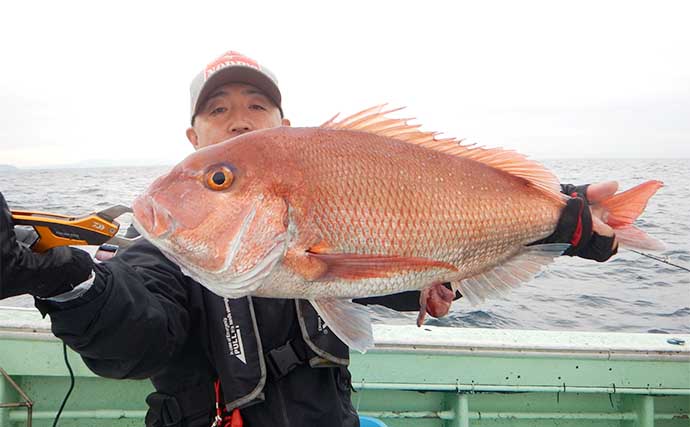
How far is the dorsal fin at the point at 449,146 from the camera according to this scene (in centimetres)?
168

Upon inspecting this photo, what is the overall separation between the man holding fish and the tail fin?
21 millimetres

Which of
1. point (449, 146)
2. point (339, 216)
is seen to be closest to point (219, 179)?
point (339, 216)

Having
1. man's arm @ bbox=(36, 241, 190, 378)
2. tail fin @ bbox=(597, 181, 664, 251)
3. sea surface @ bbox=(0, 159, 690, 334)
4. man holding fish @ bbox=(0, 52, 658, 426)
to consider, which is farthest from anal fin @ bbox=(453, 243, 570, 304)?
sea surface @ bbox=(0, 159, 690, 334)

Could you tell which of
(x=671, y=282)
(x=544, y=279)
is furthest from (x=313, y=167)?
(x=671, y=282)

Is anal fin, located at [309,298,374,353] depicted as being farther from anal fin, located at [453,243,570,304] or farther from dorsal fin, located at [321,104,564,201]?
dorsal fin, located at [321,104,564,201]

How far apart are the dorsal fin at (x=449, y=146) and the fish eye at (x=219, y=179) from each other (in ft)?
1.25

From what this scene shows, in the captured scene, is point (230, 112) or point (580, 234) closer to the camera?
point (580, 234)

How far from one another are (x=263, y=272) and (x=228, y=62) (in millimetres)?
1568

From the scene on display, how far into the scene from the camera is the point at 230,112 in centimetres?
257

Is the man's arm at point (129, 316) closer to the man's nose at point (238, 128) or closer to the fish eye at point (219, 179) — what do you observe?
the fish eye at point (219, 179)

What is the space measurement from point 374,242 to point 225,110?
1.46 metres

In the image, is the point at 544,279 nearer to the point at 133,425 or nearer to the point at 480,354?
the point at 480,354

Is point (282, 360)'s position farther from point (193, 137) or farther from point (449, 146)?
point (193, 137)

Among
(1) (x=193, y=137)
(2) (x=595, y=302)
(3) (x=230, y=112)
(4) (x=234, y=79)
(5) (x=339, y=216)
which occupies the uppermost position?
(4) (x=234, y=79)
